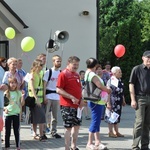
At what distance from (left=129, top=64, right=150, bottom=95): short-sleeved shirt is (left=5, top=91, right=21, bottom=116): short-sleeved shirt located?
226 centimetres

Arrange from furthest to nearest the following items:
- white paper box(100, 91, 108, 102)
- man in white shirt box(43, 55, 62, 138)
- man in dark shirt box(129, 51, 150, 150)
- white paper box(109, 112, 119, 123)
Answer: white paper box(109, 112, 119, 123), man in white shirt box(43, 55, 62, 138), white paper box(100, 91, 108, 102), man in dark shirt box(129, 51, 150, 150)

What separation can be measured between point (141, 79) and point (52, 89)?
2.62 m

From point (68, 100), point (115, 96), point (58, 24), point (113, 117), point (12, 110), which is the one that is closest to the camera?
point (68, 100)

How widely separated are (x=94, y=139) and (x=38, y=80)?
183 centimetres

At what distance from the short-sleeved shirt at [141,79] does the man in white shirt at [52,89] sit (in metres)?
2.22

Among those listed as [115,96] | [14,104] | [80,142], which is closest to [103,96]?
[80,142]

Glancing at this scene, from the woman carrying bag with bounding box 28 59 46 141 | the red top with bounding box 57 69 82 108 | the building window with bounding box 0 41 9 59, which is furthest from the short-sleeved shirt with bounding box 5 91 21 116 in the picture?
the building window with bounding box 0 41 9 59

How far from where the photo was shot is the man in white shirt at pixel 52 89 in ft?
32.6

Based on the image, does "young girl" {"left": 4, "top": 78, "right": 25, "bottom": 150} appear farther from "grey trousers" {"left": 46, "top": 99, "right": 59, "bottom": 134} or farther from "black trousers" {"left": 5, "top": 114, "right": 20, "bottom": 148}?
"grey trousers" {"left": 46, "top": 99, "right": 59, "bottom": 134}

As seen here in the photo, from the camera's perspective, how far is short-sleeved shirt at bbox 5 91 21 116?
27.9 feet

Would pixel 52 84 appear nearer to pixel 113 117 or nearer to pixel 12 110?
pixel 113 117

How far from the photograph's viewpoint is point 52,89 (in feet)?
33.3

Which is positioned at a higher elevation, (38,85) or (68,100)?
(38,85)

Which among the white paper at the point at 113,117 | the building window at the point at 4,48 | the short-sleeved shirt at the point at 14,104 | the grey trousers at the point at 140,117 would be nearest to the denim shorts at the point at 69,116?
the short-sleeved shirt at the point at 14,104
